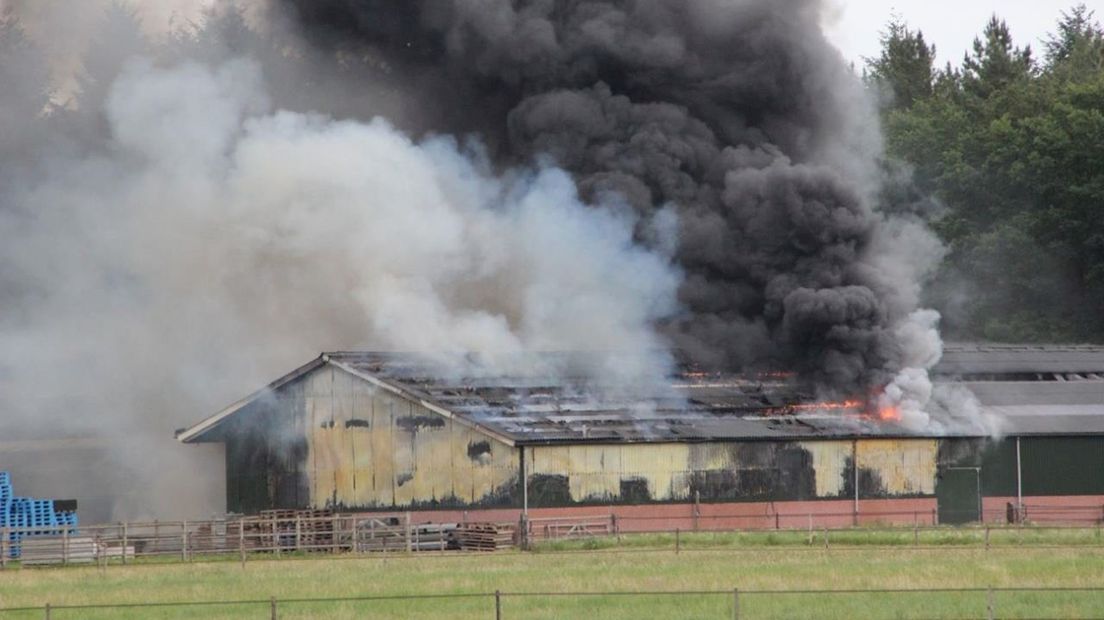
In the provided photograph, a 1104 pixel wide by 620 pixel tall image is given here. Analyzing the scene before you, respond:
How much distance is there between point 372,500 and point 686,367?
47.2ft

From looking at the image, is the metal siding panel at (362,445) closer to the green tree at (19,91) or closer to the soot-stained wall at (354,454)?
the soot-stained wall at (354,454)

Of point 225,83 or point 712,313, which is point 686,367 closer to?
point 712,313

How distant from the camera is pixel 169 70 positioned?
76.1 m

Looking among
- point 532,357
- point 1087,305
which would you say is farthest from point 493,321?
point 1087,305

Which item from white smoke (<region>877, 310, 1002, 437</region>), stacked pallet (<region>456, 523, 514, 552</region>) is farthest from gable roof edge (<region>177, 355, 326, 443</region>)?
white smoke (<region>877, 310, 1002, 437</region>)

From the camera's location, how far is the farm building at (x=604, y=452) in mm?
70375

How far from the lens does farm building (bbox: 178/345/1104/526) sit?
7038 cm

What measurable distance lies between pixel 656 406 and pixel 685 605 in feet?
95.0

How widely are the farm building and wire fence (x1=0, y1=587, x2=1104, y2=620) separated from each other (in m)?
22.1

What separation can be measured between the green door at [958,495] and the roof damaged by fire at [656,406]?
1.50 m

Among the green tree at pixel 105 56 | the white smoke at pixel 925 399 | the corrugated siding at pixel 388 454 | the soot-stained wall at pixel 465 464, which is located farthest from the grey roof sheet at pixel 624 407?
the green tree at pixel 105 56

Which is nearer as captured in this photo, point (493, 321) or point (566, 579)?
point (566, 579)

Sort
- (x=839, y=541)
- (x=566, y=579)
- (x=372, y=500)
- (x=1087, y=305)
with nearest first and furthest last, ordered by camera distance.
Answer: (x=566, y=579), (x=839, y=541), (x=372, y=500), (x=1087, y=305)

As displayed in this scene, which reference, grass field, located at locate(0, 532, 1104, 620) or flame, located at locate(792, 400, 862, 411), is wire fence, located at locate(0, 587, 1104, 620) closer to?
grass field, located at locate(0, 532, 1104, 620)
